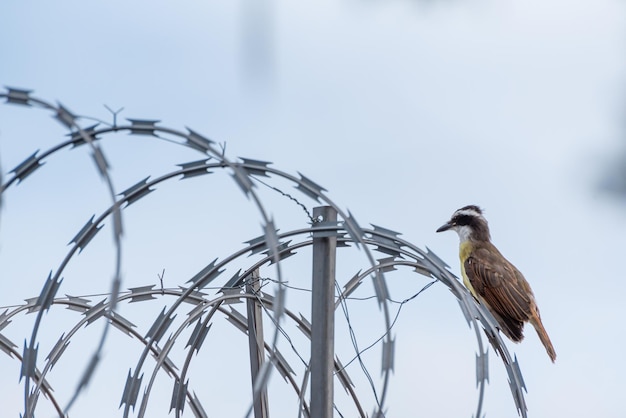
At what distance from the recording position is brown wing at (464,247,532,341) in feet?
34.5

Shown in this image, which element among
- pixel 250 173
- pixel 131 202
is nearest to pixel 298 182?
pixel 250 173

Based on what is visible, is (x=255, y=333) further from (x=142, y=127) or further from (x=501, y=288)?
(x=501, y=288)

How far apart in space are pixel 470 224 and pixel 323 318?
226 inches

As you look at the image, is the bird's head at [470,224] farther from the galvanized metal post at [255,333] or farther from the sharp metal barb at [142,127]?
the sharp metal barb at [142,127]

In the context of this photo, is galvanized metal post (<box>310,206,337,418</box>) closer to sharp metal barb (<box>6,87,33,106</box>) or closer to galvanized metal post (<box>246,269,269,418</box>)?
galvanized metal post (<box>246,269,269,418</box>)

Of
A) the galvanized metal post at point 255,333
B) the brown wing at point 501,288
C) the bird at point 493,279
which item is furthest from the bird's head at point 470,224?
the galvanized metal post at point 255,333

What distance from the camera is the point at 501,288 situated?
10.8 metres

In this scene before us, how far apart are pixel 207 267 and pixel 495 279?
5134 mm

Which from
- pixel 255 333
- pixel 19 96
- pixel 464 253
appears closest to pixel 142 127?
pixel 19 96

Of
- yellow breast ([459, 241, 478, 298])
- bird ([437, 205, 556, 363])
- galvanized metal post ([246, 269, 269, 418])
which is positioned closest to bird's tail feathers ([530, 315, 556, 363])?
bird ([437, 205, 556, 363])

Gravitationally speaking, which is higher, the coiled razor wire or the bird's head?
the bird's head

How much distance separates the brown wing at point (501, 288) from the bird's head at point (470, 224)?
313mm

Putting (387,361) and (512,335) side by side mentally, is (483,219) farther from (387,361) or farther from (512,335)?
(387,361)

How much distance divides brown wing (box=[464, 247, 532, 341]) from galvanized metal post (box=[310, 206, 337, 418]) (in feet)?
13.2
